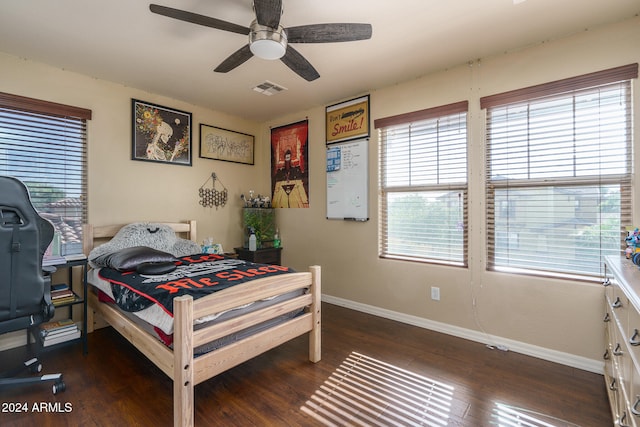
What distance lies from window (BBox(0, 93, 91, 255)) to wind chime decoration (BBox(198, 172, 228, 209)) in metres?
1.21

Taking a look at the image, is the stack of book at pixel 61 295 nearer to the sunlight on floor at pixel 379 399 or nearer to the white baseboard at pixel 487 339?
the sunlight on floor at pixel 379 399

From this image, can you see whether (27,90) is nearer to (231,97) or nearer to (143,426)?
(231,97)

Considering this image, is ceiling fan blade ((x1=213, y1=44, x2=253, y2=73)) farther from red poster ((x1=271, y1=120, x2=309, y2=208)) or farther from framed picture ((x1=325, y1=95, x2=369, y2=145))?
red poster ((x1=271, y1=120, x2=309, y2=208))

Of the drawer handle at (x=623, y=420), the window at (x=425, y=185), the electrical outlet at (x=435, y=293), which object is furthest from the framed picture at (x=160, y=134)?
the drawer handle at (x=623, y=420)

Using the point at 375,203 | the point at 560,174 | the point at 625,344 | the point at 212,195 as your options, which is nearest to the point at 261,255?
the point at 212,195

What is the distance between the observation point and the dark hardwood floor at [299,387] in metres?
1.68

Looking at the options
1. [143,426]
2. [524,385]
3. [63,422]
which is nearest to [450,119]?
[524,385]

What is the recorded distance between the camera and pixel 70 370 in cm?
217

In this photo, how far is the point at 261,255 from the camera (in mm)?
3965

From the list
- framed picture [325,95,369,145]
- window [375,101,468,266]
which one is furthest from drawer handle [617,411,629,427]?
framed picture [325,95,369,145]

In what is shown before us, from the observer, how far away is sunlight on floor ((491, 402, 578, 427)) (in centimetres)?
162

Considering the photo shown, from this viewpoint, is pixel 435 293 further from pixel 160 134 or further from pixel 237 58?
pixel 160 134

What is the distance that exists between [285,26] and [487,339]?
3020mm

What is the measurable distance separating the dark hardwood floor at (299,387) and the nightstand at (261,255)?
4.95 ft
